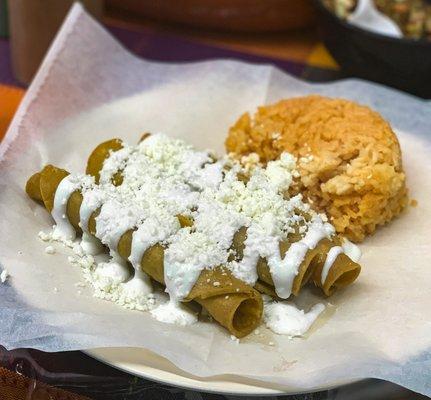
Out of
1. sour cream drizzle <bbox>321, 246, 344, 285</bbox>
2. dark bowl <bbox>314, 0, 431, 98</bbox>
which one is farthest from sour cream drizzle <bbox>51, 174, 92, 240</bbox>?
dark bowl <bbox>314, 0, 431, 98</bbox>

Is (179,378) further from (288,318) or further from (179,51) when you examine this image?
(179,51)

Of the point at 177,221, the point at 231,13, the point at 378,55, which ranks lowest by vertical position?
the point at 231,13

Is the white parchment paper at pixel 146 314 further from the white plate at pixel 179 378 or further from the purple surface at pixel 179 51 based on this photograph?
the purple surface at pixel 179 51

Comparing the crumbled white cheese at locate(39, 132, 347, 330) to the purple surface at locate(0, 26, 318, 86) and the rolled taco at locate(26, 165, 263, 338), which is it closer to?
the rolled taco at locate(26, 165, 263, 338)

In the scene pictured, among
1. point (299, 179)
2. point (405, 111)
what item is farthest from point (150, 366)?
point (405, 111)

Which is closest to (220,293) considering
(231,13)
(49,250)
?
(49,250)

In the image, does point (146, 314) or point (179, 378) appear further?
point (146, 314)

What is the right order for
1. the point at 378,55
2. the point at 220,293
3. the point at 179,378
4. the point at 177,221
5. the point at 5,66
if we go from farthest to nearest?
the point at 5,66 < the point at 378,55 < the point at 177,221 < the point at 220,293 < the point at 179,378
